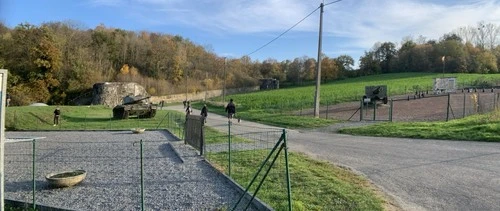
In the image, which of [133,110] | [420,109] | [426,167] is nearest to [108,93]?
[133,110]

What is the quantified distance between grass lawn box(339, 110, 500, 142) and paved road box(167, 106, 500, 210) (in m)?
1.13

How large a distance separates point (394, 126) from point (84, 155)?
51.5ft

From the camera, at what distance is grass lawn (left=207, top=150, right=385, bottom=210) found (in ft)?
22.4

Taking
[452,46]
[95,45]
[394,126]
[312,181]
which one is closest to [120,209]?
[312,181]

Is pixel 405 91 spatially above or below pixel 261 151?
above

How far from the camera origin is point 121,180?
938cm

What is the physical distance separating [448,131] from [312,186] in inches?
503

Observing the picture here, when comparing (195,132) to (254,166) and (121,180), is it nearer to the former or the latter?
(254,166)

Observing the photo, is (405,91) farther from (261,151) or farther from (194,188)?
(194,188)

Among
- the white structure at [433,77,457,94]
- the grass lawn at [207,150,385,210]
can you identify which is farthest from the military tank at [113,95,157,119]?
the white structure at [433,77,457,94]

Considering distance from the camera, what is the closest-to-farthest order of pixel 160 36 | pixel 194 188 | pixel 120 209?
pixel 120 209 → pixel 194 188 → pixel 160 36

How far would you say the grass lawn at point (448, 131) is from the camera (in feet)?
53.9

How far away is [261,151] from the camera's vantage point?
1320 centimetres

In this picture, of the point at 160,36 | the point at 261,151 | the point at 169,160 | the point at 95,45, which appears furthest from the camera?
the point at 160,36
